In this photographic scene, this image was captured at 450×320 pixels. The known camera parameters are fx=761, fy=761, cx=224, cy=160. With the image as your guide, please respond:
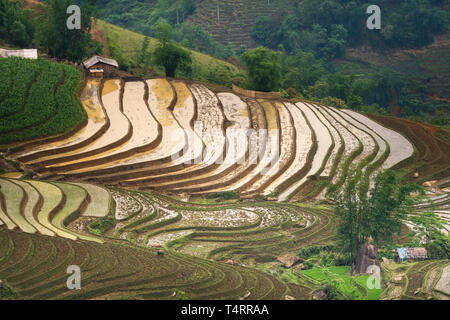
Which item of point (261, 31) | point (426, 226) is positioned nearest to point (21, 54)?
point (426, 226)

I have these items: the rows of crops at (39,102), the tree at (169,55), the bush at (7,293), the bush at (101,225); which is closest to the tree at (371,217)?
the bush at (101,225)

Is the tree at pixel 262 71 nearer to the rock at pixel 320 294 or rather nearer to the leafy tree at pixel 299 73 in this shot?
the leafy tree at pixel 299 73

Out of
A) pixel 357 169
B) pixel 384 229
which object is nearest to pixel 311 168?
pixel 357 169

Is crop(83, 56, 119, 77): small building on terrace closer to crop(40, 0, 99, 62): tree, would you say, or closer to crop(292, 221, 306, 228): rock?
crop(40, 0, 99, 62): tree

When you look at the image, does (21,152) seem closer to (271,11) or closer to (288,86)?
(288,86)
